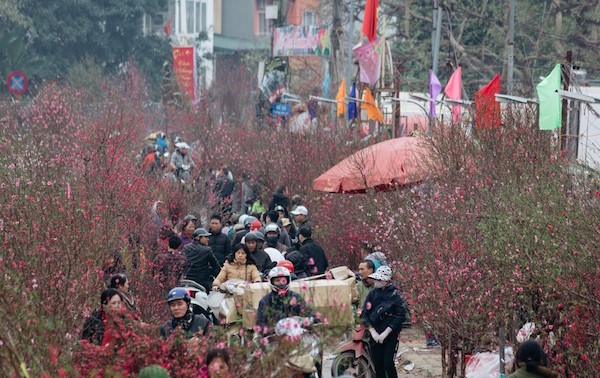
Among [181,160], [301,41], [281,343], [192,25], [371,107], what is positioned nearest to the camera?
[281,343]

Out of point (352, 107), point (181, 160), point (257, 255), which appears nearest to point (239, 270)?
point (257, 255)

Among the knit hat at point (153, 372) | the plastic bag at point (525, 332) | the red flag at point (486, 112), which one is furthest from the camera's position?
the red flag at point (486, 112)

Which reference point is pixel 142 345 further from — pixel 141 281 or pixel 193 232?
pixel 193 232

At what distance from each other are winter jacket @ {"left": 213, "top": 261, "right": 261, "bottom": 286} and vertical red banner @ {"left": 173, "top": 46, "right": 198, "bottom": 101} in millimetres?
37380

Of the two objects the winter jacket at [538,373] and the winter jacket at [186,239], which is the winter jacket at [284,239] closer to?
the winter jacket at [186,239]

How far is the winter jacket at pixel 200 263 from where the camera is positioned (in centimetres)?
1697

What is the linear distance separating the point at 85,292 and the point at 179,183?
42.5 ft

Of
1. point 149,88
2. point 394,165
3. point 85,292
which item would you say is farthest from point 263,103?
point 85,292

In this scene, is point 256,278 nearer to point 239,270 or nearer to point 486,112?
point 239,270

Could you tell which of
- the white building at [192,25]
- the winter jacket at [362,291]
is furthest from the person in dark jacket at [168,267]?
the white building at [192,25]

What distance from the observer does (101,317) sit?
1073 centimetres

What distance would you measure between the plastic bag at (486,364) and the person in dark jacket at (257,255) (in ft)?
13.6

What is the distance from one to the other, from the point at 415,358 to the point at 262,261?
2.21 metres

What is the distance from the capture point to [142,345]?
8.43 m
